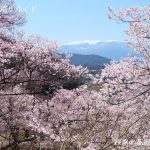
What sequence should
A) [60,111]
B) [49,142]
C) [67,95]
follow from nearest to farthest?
[49,142] → [60,111] → [67,95]

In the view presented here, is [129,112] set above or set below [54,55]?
below

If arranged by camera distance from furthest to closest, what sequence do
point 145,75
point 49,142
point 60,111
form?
1. point 60,111
2. point 49,142
3. point 145,75

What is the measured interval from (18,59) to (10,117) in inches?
101

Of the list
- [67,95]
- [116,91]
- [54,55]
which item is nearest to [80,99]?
[67,95]

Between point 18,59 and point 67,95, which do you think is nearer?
point 18,59

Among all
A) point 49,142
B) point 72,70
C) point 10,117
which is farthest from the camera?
point 72,70

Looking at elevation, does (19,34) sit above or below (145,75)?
above

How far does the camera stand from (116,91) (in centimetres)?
1566

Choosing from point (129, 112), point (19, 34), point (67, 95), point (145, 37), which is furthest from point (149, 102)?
point (19, 34)

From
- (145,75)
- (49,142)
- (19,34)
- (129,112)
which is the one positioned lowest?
(49,142)

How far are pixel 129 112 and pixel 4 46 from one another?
5.73m

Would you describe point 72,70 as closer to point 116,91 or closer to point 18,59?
point 18,59

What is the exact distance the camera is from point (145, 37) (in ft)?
48.3

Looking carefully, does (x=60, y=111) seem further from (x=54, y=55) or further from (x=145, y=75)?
(x=145, y=75)
